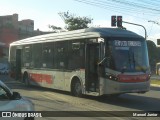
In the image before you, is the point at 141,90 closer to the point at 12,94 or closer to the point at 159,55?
the point at 12,94

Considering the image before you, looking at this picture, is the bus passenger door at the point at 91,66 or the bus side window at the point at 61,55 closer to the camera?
the bus passenger door at the point at 91,66

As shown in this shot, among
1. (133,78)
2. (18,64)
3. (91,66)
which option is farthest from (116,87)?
(18,64)

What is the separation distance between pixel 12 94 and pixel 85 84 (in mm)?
10452

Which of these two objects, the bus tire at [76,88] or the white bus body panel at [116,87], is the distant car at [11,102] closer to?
the white bus body panel at [116,87]

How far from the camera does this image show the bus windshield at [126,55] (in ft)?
57.1

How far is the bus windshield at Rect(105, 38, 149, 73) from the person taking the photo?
17406 millimetres

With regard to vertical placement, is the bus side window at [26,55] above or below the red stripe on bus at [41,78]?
above

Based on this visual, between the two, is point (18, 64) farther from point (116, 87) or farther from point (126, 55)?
point (116, 87)

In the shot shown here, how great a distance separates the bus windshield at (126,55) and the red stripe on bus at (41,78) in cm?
584

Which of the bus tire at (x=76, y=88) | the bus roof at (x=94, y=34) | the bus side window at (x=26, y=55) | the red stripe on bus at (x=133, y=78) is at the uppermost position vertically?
the bus roof at (x=94, y=34)

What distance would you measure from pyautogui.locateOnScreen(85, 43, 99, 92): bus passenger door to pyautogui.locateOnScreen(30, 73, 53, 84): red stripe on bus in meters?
4.28

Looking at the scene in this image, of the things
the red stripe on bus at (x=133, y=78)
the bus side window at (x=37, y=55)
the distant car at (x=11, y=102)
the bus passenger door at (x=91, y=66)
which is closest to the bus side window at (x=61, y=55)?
the bus passenger door at (x=91, y=66)

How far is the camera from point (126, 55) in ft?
58.0

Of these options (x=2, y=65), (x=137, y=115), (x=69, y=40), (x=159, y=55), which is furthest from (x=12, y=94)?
(x=159, y=55)
